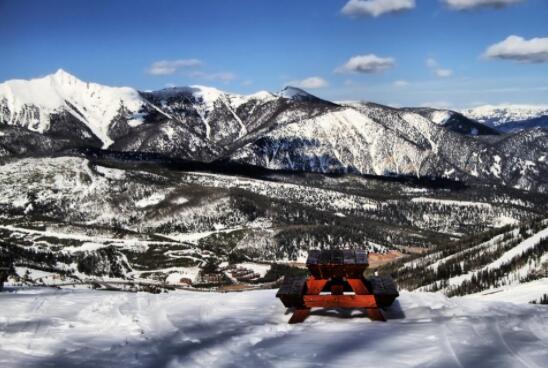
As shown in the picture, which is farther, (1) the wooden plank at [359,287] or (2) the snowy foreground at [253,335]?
(1) the wooden plank at [359,287]

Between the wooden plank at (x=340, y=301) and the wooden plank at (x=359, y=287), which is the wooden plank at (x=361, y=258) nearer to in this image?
the wooden plank at (x=359, y=287)

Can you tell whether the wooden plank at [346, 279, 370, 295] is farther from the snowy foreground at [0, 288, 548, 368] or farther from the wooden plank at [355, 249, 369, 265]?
the snowy foreground at [0, 288, 548, 368]

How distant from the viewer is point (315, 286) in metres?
22.8

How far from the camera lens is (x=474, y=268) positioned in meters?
115

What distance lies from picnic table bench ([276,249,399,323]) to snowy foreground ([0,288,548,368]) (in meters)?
0.52

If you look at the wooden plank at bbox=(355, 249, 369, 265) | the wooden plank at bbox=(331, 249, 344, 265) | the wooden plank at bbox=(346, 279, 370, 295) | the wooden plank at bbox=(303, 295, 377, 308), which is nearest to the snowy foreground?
the wooden plank at bbox=(303, 295, 377, 308)

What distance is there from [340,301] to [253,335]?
3510 mm

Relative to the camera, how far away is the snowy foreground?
658 inches

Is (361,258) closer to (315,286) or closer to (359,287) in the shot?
(359,287)

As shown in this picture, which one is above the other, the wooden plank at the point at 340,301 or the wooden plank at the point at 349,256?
the wooden plank at the point at 349,256

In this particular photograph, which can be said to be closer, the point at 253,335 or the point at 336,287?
the point at 253,335

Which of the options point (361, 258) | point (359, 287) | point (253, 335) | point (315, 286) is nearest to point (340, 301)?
→ point (359, 287)

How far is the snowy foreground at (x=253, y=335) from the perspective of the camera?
16.7m

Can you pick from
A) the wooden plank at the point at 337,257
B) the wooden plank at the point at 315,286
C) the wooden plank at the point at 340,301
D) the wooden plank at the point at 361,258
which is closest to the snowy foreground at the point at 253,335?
the wooden plank at the point at 340,301
